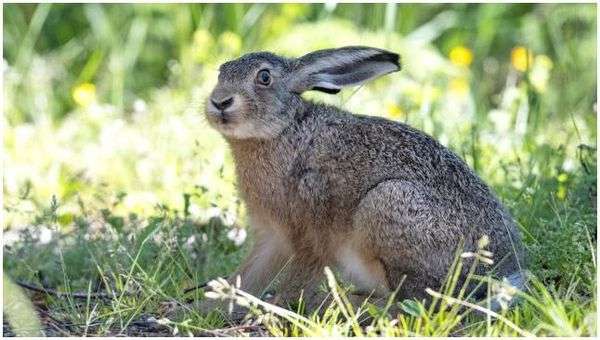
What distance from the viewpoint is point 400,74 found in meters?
9.26

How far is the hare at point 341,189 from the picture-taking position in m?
5.17

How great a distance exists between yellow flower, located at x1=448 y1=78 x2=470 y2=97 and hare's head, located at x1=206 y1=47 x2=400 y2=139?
3.12m

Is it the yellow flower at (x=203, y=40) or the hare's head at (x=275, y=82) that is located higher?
the yellow flower at (x=203, y=40)

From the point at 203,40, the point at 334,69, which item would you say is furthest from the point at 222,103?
the point at 203,40

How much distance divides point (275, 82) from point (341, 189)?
68 centimetres

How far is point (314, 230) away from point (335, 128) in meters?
0.54

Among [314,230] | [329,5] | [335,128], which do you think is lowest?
[314,230]

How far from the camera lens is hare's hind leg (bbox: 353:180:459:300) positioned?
5117 millimetres

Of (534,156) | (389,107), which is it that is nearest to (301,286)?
(534,156)

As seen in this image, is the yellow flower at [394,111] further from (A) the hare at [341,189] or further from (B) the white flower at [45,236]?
(B) the white flower at [45,236]

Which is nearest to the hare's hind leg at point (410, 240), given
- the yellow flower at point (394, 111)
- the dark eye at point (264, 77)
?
the dark eye at point (264, 77)

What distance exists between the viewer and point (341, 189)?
17.9 ft

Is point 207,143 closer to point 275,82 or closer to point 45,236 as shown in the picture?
point 45,236

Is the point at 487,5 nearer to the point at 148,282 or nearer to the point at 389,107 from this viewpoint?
the point at 389,107
